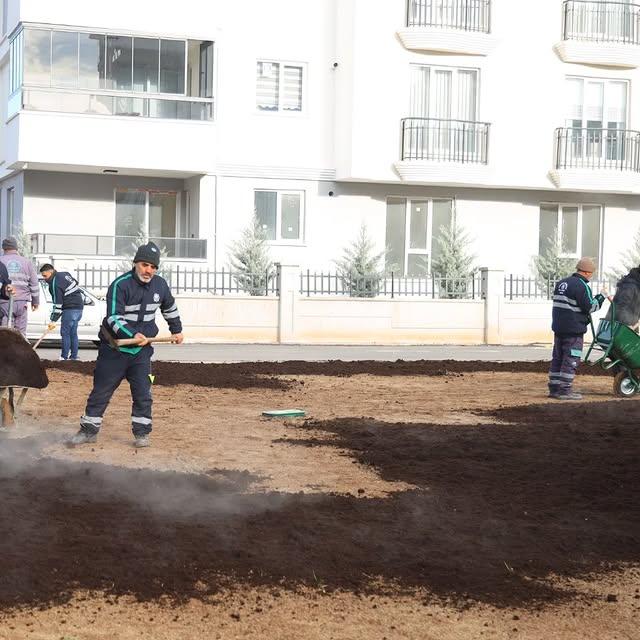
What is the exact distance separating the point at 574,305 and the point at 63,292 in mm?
8912

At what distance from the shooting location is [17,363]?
11656 mm

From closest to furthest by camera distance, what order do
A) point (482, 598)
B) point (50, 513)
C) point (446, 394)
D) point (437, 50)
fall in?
point (482, 598) → point (50, 513) → point (446, 394) → point (437, 50)

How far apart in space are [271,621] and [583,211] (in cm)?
3234

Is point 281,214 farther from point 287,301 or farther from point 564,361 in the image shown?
point 564,361

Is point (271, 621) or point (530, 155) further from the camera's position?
point (530, 155)

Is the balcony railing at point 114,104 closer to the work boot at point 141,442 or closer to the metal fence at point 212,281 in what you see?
the metal fence at point 212,281

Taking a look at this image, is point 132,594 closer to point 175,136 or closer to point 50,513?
point 50,513

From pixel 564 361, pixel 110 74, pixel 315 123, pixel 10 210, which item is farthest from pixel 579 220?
pixel 564 361

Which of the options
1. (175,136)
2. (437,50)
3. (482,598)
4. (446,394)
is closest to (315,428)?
(446,394)

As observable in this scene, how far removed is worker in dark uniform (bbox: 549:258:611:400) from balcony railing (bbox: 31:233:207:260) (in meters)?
18.3

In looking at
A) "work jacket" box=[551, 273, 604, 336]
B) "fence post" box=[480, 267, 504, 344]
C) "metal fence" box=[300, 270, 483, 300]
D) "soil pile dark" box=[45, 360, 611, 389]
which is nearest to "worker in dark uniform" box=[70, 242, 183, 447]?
"soil pile dark" box=[45, 360, 611, 389]

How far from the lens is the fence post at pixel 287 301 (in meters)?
29.7

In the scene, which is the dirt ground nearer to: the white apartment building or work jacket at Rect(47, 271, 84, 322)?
work jacket at Rect(47, 271, 84, 322)

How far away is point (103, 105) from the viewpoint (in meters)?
32.4
